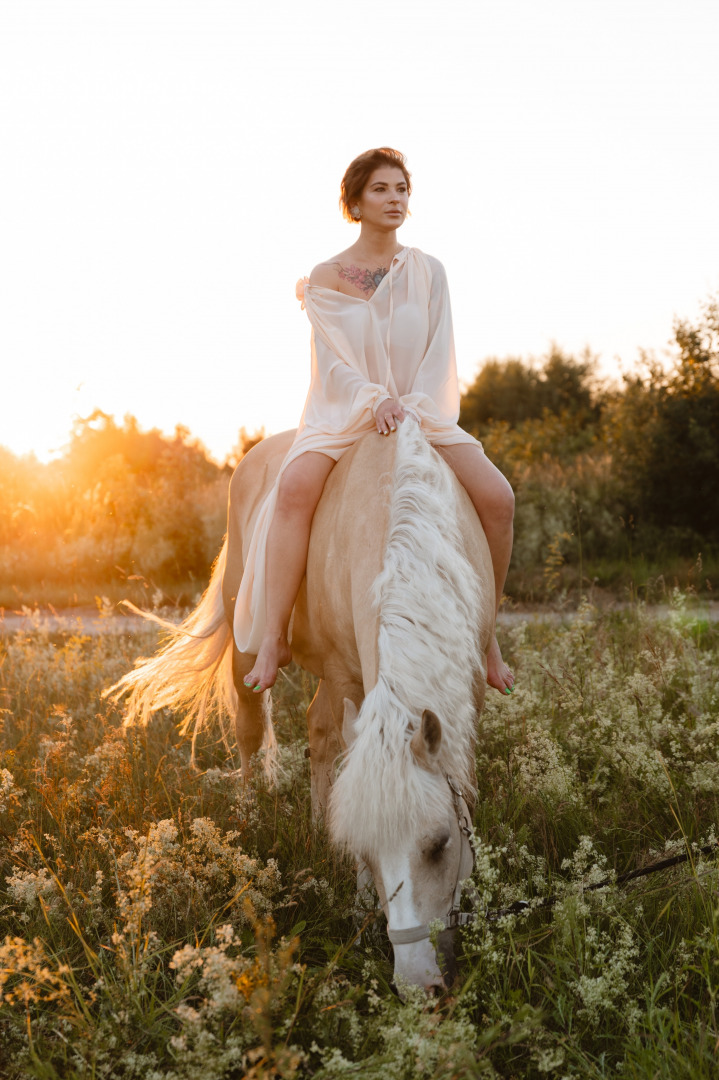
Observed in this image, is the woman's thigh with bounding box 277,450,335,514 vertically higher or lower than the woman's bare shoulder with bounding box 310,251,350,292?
lower

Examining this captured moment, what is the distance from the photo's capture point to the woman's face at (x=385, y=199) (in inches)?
133

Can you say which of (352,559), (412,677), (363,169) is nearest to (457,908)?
(412,677)

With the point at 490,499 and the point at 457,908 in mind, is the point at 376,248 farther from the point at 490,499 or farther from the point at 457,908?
the point at 457,908

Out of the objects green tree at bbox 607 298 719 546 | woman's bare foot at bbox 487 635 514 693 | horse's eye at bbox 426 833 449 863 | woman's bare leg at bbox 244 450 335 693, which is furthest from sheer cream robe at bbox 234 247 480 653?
green tree at bbox 607 298 719 546

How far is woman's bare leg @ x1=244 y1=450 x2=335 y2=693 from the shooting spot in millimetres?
3123

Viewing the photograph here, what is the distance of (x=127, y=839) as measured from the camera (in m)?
2.93

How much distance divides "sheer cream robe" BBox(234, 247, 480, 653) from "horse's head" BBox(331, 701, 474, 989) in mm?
1534

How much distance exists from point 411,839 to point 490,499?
4.72ft

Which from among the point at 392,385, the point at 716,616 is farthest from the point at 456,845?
the point at 716,616

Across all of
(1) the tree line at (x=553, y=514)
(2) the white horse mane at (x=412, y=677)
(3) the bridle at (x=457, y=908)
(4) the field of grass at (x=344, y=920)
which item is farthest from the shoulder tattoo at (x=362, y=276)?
(1) the tree line at (x=553, y=514)

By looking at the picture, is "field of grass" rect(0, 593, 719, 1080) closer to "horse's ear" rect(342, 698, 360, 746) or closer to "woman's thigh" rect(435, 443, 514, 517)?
"horse's ear" rect(342, 698, 360, 746)

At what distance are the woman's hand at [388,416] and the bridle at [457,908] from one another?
138cm

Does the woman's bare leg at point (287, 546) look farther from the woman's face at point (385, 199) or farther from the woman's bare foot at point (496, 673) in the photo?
the woman's face at point (385, 199)

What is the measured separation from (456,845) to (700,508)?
10.1 m
